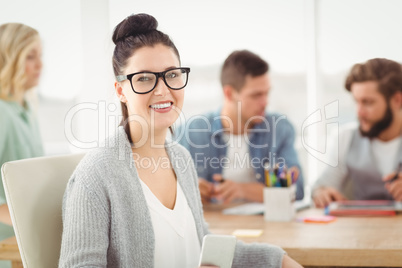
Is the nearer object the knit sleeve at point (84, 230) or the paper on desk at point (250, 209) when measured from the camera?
the knit sleeve at point (84, 230)

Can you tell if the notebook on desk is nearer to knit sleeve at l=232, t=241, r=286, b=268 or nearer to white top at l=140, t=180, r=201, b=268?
knit sleeve at l=232, t=241, r=286, b=268

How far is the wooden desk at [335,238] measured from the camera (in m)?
1.70

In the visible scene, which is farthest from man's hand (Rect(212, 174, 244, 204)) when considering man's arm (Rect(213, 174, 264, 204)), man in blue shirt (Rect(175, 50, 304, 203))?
man in blue shirt (Rect(175, 50, 304, 203))

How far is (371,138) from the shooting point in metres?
3.22

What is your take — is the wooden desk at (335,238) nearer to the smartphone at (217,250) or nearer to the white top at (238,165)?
the smartphone at (217,250)

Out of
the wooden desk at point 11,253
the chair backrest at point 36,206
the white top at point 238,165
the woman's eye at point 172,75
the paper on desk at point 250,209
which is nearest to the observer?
the chair backrest at point 36,206

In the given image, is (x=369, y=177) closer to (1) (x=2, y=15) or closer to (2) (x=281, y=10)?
(2) (x=281, y=10)

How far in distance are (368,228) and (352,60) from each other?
2362 mm

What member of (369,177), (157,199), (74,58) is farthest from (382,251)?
(74,58)

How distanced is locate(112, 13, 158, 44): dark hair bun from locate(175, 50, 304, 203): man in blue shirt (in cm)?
163

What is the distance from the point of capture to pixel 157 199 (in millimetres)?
1432

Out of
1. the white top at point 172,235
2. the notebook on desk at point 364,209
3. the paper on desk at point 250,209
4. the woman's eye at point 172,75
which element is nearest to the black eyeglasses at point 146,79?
the woman's eye at point 172,75

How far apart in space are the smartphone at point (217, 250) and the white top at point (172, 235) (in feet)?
0.52

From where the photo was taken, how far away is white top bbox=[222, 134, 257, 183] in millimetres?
3094
